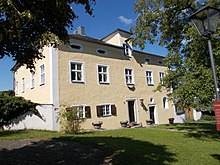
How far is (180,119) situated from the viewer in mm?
28828

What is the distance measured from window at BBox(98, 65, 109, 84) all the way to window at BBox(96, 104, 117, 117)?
228cm

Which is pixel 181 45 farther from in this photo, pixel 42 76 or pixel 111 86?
pixel 42 76

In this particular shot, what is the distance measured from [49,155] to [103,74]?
13537 millimetres

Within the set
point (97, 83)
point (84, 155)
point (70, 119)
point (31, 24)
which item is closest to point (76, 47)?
point (97, 83)

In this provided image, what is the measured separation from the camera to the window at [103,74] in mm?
20625

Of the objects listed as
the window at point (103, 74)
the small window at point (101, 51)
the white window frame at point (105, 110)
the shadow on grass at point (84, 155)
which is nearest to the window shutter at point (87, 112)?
the white window frame at point (105, 110)

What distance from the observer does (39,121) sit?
17.5m

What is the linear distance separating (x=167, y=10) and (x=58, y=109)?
34.7ft

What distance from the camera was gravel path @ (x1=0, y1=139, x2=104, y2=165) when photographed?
7.11m

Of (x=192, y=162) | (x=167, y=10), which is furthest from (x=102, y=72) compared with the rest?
(x=192, y=162)

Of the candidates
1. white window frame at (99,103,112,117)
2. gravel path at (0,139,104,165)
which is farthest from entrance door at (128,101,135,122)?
gravel path at (0,139,104,165)

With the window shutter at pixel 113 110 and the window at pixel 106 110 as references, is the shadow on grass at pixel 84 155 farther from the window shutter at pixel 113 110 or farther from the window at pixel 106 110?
the window shutter at pixel 113 110

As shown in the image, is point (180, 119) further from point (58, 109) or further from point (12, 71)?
point (12, 71)

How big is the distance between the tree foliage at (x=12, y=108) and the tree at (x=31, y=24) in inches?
521
